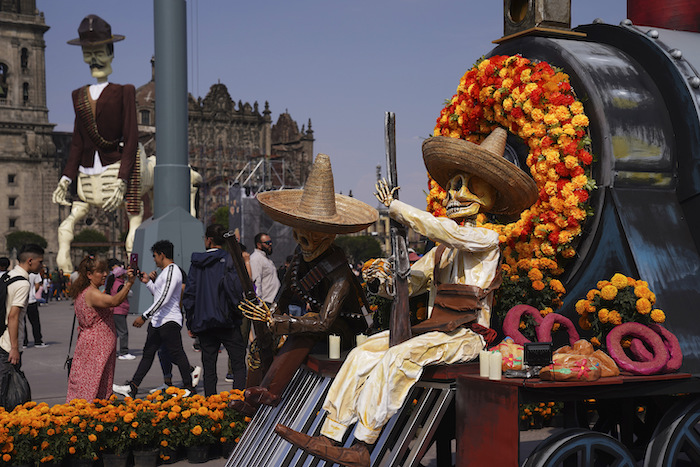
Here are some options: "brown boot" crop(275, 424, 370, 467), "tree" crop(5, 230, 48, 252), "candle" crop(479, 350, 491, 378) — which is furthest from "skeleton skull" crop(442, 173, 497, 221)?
"tree" crop(5, 230, 48, 252)

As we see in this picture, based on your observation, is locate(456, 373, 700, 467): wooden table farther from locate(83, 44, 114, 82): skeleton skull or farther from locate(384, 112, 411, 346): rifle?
locate(83, 44, 114, 82): skeleton skull

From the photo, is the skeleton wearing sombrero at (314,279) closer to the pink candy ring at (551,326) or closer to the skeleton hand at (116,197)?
the pink candy ring at (551,326)

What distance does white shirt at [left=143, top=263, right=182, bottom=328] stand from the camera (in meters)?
8.45

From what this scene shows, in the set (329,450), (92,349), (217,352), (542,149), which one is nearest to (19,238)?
(217,352)

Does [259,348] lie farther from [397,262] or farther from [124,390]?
[124,390]

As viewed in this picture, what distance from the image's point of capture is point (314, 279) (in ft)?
17.4

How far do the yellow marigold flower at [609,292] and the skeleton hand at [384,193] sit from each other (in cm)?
148

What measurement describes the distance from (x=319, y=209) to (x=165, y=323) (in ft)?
12.4

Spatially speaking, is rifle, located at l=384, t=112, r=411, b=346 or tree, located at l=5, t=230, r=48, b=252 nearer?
rifle, located at l=384, t=112, r=411, b=346

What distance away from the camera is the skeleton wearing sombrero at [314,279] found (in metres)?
5.20

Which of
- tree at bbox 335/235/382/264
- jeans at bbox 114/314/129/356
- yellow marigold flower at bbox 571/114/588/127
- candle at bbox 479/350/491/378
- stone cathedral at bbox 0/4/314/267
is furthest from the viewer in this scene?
tree at bbox 335/235/382/264

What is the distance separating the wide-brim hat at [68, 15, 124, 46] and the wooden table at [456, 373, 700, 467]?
43.6 ft

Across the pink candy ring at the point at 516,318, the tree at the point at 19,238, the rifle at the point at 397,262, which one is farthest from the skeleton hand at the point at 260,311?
the tree at the point at 19,238

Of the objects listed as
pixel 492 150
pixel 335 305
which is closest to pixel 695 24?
pixel 492 150
